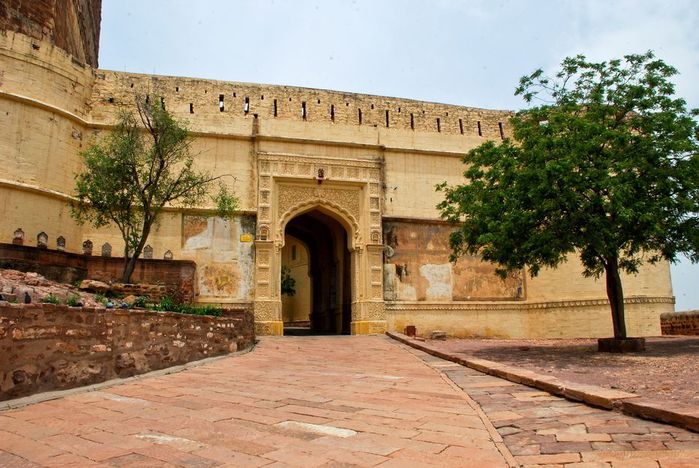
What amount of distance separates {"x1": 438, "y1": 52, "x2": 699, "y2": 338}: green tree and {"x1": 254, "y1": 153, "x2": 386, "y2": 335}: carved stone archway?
A: 5744mm

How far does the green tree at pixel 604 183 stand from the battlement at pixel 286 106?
723 cm

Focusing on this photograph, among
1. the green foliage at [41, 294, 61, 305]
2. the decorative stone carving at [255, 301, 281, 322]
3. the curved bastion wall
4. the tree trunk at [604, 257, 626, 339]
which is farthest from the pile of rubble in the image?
the tree trunk at [604, 257, 626, 339]

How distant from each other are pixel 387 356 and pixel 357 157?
782 cm

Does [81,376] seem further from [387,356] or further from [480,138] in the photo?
[480,138]

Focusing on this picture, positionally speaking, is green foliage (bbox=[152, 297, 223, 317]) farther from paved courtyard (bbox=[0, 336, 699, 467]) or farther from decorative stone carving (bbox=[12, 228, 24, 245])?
decorative stone carving (bbox=[12, 228, 24, 245])

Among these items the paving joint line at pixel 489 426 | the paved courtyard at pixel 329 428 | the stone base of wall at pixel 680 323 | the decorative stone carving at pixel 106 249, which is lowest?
the paving joint line at pixel 489 426

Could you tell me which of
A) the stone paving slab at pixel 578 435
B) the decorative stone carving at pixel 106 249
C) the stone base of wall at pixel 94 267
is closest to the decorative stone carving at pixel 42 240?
the stone base of wall at pixel 94 267

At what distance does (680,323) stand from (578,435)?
41.2 feet

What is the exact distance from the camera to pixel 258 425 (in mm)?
3852

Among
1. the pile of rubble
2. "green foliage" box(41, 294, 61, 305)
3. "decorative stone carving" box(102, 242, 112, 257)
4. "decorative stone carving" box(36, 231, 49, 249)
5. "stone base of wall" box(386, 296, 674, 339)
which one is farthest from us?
"stone base of wall" box(386, 296, 674, 339)

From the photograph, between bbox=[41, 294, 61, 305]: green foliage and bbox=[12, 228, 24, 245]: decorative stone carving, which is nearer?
bbox=[41, 294, 61, 305]: green foliage

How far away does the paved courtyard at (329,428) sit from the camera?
304 cm

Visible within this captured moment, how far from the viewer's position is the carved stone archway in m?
14.7

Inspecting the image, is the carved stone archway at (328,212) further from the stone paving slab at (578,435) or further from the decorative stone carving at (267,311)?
the stone paving slab at (578,435)
